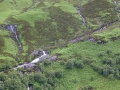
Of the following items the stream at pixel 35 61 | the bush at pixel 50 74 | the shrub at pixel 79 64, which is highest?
the stream at pixel 35 61

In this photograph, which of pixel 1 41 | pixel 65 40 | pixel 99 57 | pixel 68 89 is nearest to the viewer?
pixel 68 89

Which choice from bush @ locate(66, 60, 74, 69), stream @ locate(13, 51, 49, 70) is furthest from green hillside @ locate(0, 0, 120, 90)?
stream @ locate(13, 51, 49, 70)

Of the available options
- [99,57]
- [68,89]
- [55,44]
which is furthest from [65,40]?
[68,89]

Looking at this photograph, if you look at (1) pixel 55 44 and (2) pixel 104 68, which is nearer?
(2) pixel 104 68

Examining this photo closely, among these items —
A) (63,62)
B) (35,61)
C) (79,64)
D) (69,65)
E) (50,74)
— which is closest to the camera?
(50,74)

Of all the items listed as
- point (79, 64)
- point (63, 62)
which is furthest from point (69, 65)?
point (79, 64)

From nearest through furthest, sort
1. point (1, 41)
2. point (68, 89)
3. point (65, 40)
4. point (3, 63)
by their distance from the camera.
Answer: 1. point (68, 89)
2. point (3, 63)
3. point (1, 41)
4. point (65, 40)

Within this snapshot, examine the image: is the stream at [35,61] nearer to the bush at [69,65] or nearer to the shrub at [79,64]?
the bush at [69,65]

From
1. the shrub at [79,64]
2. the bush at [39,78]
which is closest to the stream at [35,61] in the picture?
the bush at [39,78]

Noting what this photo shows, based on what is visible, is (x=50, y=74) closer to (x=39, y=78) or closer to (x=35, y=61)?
(x=39, y=78)

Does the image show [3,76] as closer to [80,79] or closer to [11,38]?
[80,79]

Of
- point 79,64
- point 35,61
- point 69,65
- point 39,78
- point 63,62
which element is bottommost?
point 79,64
